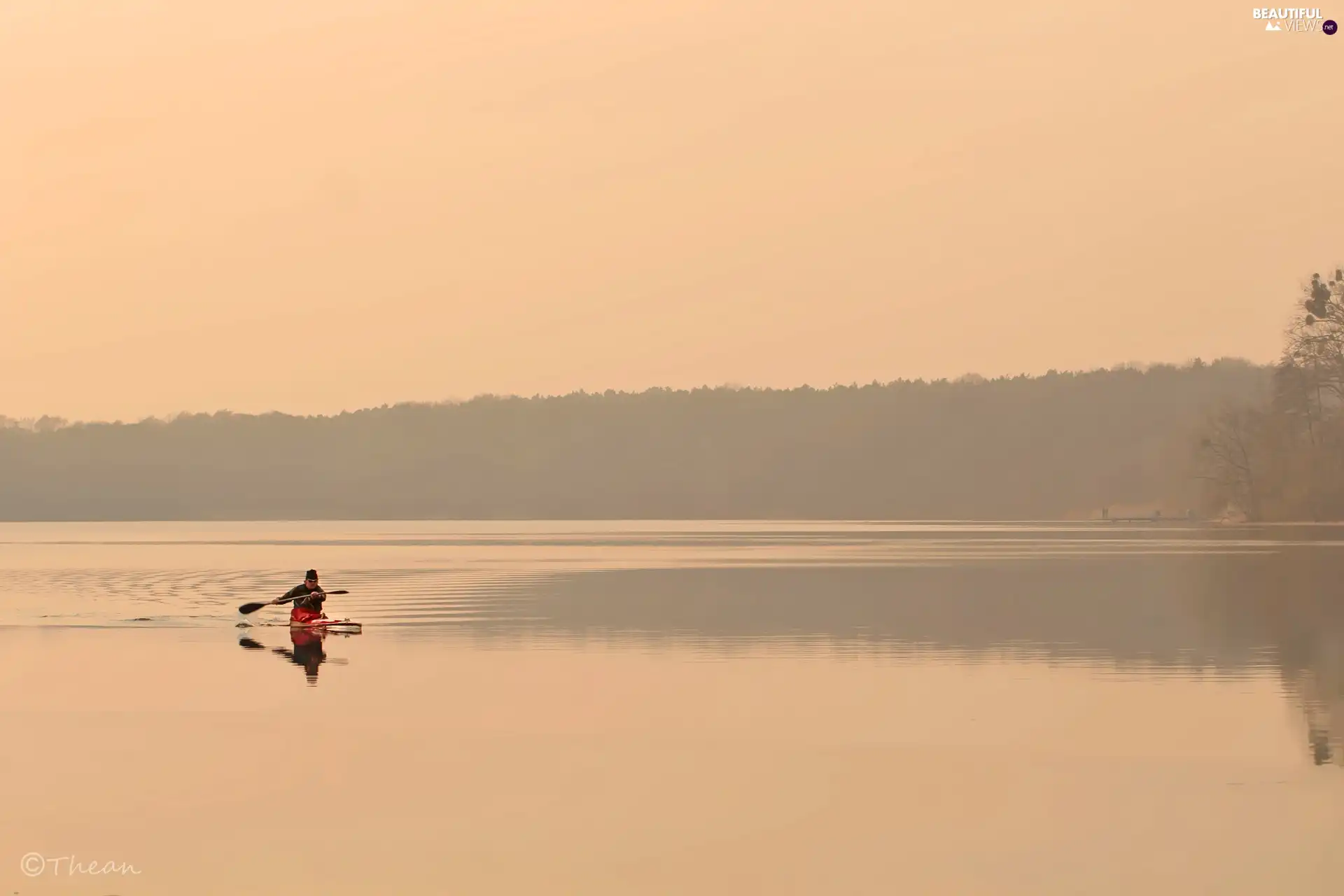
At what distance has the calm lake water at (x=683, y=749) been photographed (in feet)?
52.6

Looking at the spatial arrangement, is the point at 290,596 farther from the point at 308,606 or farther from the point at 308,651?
the point at 308,651

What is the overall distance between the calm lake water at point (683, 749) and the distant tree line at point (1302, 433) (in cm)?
11506

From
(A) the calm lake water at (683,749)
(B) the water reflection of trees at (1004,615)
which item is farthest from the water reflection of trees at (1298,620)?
(A) the calm lake water at (683,749)

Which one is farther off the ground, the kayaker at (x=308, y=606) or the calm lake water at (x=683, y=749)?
the kayaker at (x=308, y=606)

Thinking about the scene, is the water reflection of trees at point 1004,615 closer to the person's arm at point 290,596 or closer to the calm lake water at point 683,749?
the calm lake water at point 683,749

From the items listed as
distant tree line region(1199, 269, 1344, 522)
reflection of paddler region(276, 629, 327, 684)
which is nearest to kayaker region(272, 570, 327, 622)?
reflection of paddler region(276, 629, 327, 684)

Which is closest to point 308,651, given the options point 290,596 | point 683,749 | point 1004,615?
point 290,596

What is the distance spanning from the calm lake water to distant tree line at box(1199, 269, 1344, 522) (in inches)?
4530

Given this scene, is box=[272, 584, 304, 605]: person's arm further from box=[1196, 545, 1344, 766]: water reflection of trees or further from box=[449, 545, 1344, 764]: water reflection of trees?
box=[1196, 545, 1344, 766]: water reflection of trees

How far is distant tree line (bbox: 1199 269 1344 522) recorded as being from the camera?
159m

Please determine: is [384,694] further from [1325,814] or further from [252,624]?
[252,624]

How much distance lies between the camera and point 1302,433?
169 m

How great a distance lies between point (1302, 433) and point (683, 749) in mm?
159128

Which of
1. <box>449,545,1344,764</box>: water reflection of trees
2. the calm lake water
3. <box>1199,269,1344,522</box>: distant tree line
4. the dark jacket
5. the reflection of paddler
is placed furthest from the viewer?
<box>1199,269,1344,522</box>: distant tree line
